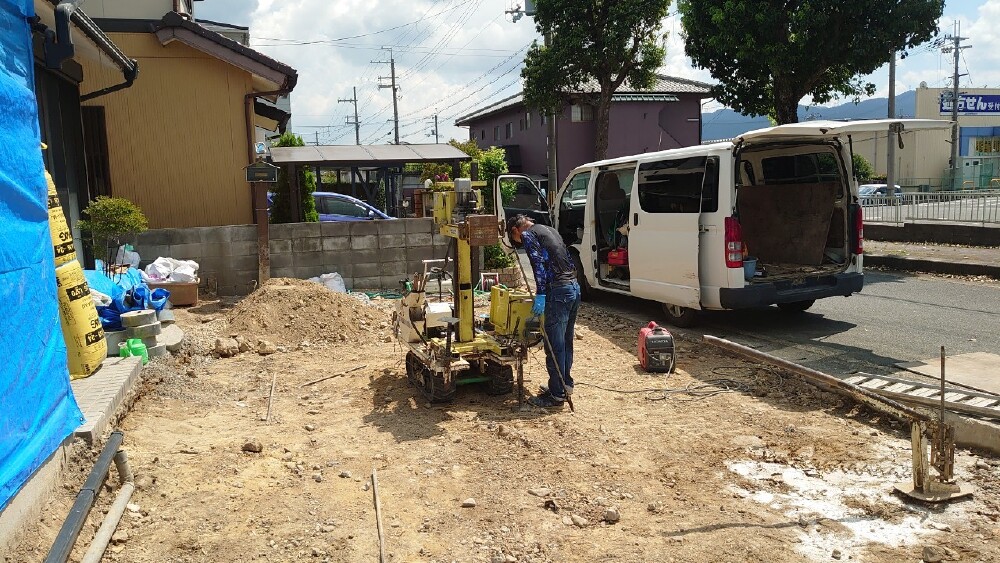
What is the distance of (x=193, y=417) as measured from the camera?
5965 mm

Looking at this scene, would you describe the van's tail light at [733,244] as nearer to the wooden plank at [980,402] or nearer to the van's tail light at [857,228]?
the van's tail light at [857,228]

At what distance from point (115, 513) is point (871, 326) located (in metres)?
7.42

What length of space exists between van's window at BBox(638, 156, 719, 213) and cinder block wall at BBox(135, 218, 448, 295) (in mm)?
4366

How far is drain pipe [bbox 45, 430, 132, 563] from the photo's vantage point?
340cm

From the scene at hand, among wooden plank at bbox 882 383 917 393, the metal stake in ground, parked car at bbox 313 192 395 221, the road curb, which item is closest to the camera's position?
the metal stake in ground

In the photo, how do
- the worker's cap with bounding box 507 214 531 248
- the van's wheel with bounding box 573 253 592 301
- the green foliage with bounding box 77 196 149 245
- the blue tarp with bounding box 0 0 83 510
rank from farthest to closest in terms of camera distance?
the van's wheel with bounding box 573 253 592 301, the green foliage with bounding box 77 196 149 245, the worker's cap with bounding box 507 214 531 248, the blue tarp with bounding box 0 0 83 510

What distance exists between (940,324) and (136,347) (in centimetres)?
794

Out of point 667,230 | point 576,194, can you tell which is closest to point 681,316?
point 667,230

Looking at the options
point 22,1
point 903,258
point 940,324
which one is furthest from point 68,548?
point 903,258

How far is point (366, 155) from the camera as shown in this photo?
46.2 ft

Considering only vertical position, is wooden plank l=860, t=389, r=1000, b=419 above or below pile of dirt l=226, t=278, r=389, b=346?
below

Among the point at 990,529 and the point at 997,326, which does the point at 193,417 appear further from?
the point at 997,326

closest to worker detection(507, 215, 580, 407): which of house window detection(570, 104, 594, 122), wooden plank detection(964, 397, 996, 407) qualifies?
wooden plank detection(964, 397, 996, 407)

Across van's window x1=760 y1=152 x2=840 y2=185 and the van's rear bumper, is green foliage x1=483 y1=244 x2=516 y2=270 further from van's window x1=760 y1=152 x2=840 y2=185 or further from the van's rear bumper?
the van's rear bumper
